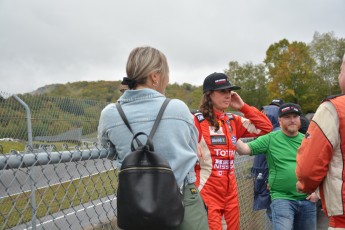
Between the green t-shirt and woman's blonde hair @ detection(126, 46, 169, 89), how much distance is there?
2201 mm

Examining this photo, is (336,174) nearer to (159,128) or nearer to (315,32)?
(159,128)

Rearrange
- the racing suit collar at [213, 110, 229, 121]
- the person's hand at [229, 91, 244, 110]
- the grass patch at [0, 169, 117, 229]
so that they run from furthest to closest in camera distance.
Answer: the person's hand at [229, 91, 244, 110] < the racing suit collar at [213, 110, 229, 121] < the grass patch at [0, 169, 117, 229]

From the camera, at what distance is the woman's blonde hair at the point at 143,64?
2117 mm

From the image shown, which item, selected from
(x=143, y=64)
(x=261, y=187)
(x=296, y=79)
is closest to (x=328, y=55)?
(x=296, y=79)

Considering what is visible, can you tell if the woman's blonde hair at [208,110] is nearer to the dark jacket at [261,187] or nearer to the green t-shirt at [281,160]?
the green t-shirt at [281,160]

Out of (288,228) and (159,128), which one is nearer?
(159,128)

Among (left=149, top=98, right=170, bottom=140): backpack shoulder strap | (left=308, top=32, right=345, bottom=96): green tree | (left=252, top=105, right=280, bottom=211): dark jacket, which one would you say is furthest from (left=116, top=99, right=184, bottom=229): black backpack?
(left=308, top=32, right=345, bottom=96): green tree

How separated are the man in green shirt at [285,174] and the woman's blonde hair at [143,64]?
2.10 meters

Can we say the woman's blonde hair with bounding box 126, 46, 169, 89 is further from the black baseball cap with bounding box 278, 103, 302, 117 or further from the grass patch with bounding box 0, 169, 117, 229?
the black baseball cap with bounding box 278, 103, 302, 117

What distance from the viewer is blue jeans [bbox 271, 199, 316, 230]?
12.7ft

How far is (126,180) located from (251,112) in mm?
2459

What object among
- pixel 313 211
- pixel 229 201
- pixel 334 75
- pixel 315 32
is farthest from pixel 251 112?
pixel 315 32

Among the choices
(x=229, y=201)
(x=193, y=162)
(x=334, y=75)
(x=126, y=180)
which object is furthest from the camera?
(x=334, y=75)

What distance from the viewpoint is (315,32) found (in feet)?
154
